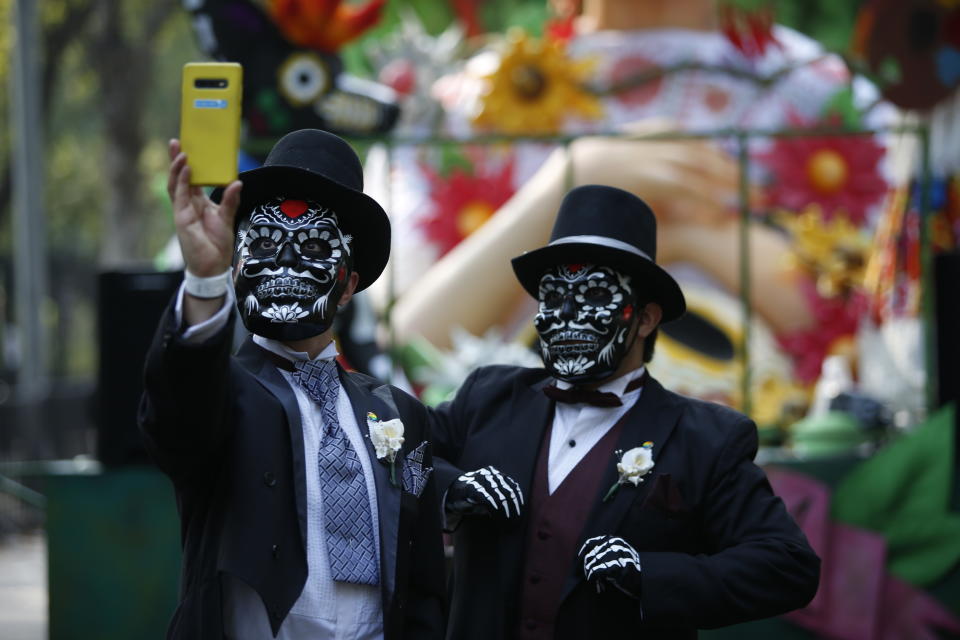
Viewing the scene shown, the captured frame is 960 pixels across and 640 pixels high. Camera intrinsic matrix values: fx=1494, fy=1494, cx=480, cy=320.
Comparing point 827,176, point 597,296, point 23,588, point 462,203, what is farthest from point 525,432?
point 23,588

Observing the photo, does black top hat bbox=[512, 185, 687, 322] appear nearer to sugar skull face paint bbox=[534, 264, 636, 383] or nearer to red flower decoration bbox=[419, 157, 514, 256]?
sugar skull face paint bbox=[534, 264, 636, 383]

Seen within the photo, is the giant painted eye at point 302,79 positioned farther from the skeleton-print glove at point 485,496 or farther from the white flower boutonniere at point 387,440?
the white flower boutonniere at point 387,440

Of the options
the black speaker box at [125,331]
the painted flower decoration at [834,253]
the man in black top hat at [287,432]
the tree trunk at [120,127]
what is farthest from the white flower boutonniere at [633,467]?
the tree trunk at [120,127]

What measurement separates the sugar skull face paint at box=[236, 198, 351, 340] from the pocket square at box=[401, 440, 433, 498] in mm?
381

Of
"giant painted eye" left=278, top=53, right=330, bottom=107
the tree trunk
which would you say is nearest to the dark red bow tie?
"giant painted eye" left=278, top=53, right=330, bottom=107

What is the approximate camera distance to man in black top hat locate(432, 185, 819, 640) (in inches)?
146

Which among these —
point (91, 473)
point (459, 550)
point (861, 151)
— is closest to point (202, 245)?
point (459, 550)

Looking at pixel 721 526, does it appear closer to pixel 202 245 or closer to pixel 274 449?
pixel 274 449

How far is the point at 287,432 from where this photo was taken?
3.33 meters

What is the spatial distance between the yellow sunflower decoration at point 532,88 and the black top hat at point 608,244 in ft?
15.8

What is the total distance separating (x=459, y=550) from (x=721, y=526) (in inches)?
27.5

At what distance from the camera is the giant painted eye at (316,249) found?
11.2ft

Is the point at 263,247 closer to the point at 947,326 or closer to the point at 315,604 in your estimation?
the point at 315,604

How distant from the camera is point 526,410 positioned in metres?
4.10
